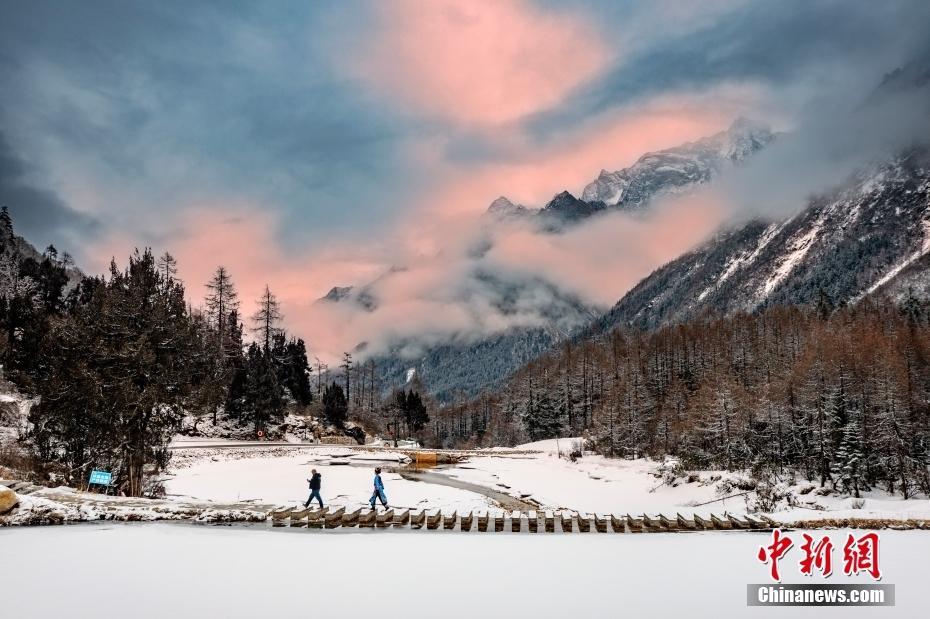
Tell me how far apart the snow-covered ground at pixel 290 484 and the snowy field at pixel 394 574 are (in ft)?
31.8

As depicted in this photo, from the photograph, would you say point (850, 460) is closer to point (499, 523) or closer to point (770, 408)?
point (770, 408)

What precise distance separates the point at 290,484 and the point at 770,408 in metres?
50.7

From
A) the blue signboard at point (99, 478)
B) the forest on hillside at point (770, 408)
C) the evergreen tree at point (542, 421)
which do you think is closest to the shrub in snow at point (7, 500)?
the blue signboard at point (99, 478)

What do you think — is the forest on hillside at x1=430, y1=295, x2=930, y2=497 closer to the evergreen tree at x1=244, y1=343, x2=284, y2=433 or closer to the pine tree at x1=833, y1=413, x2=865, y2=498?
the pine tree at x1=833, y1=413, x2=865, y2=498

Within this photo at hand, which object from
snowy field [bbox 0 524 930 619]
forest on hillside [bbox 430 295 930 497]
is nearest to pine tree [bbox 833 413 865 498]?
forest on hillside [bbox 430 295 930 497]

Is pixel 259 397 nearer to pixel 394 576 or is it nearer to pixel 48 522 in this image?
pixel 48 522

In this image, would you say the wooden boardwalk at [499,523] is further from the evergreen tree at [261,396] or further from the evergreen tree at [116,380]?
the evergreen tree at [261,396]

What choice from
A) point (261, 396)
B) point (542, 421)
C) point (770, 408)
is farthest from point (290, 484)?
point (542, 421)

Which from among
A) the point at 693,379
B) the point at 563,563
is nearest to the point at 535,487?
the point at 563,563

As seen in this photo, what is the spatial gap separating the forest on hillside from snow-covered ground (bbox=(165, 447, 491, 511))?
80.2ft

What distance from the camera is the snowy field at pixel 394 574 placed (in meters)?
10.7

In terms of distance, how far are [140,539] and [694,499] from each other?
105 ft

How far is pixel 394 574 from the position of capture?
13031 mm

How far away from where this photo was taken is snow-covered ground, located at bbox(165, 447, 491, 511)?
30.0 meters
